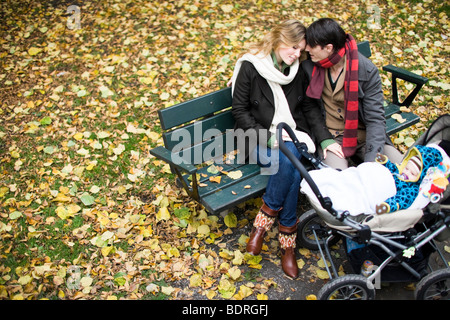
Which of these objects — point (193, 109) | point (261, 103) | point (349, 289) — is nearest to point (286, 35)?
point (261, 103)

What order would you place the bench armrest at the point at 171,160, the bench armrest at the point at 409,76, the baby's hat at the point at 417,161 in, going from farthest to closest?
the bench armrest at the point at 409,76
the bench armrest at the point at 171,160
the baby's hat at the point at 417,161

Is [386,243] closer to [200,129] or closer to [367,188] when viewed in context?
[367,188]

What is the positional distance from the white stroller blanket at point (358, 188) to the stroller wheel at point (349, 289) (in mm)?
486

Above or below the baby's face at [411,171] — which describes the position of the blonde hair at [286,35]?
above

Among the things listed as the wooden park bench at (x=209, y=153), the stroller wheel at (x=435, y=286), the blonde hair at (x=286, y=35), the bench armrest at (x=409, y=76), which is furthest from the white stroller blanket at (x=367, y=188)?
the bench armrest at (x=409, y=76)

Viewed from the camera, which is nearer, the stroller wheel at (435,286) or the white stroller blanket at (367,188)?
the white stroller blanket at (367,188)

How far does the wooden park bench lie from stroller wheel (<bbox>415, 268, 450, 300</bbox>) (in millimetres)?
1372

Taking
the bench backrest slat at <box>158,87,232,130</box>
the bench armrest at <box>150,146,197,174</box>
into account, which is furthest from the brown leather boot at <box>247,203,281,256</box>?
the bench backrest slat at <box>158,87,232,130</box>

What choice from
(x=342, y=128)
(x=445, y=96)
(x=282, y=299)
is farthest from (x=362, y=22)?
(x=282, y=299)

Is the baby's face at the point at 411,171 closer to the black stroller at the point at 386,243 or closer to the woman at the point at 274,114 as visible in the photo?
the black stroller at the point at 386,243

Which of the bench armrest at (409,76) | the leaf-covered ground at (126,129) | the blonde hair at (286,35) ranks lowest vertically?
the leaf-covered ground at (126,129)

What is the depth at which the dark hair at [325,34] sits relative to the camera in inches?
127

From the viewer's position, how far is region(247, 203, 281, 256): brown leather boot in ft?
11.0

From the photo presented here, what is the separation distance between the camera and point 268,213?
3.34m
